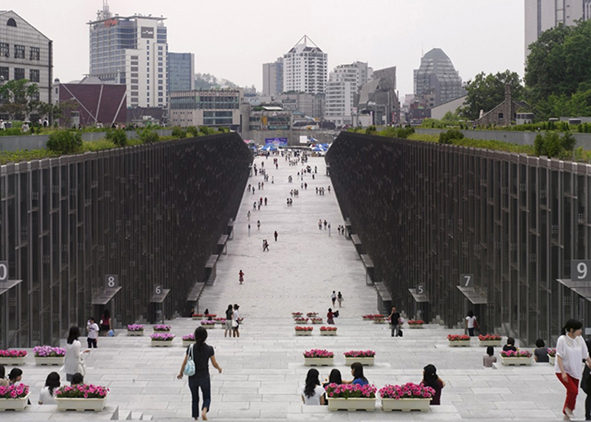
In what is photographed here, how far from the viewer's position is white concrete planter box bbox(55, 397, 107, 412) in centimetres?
1291

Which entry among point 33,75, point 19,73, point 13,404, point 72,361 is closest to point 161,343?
point 72,361

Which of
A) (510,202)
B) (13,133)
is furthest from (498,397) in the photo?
(13,133)

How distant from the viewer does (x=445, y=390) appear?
16297mm

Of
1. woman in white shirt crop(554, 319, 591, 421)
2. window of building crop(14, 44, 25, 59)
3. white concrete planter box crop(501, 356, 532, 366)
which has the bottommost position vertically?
white concrete planter box crop(501, 356, 532, 366)

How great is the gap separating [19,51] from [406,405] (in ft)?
271

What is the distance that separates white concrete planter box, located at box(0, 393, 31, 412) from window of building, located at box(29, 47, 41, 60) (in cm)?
8247

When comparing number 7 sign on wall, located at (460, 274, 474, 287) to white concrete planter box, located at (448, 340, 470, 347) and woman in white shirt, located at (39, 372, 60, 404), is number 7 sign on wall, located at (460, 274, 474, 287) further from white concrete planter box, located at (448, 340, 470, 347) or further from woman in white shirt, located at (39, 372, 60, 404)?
woman in white shirt, located at (39, 372, 60, 404)

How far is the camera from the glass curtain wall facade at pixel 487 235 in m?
22.3

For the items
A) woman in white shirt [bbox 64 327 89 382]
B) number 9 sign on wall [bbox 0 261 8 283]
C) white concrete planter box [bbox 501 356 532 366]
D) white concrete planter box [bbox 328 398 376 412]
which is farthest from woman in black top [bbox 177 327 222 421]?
number 9 sign on wall [bbox 0 261 8 283]

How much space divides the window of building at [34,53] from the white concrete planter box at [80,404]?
271 feet

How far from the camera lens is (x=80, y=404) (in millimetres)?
12938

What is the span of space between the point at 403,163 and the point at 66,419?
3785 centimetres

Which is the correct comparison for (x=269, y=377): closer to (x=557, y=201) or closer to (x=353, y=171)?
(x=557, y=201)

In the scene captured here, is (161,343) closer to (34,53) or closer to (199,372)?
(199,372)
